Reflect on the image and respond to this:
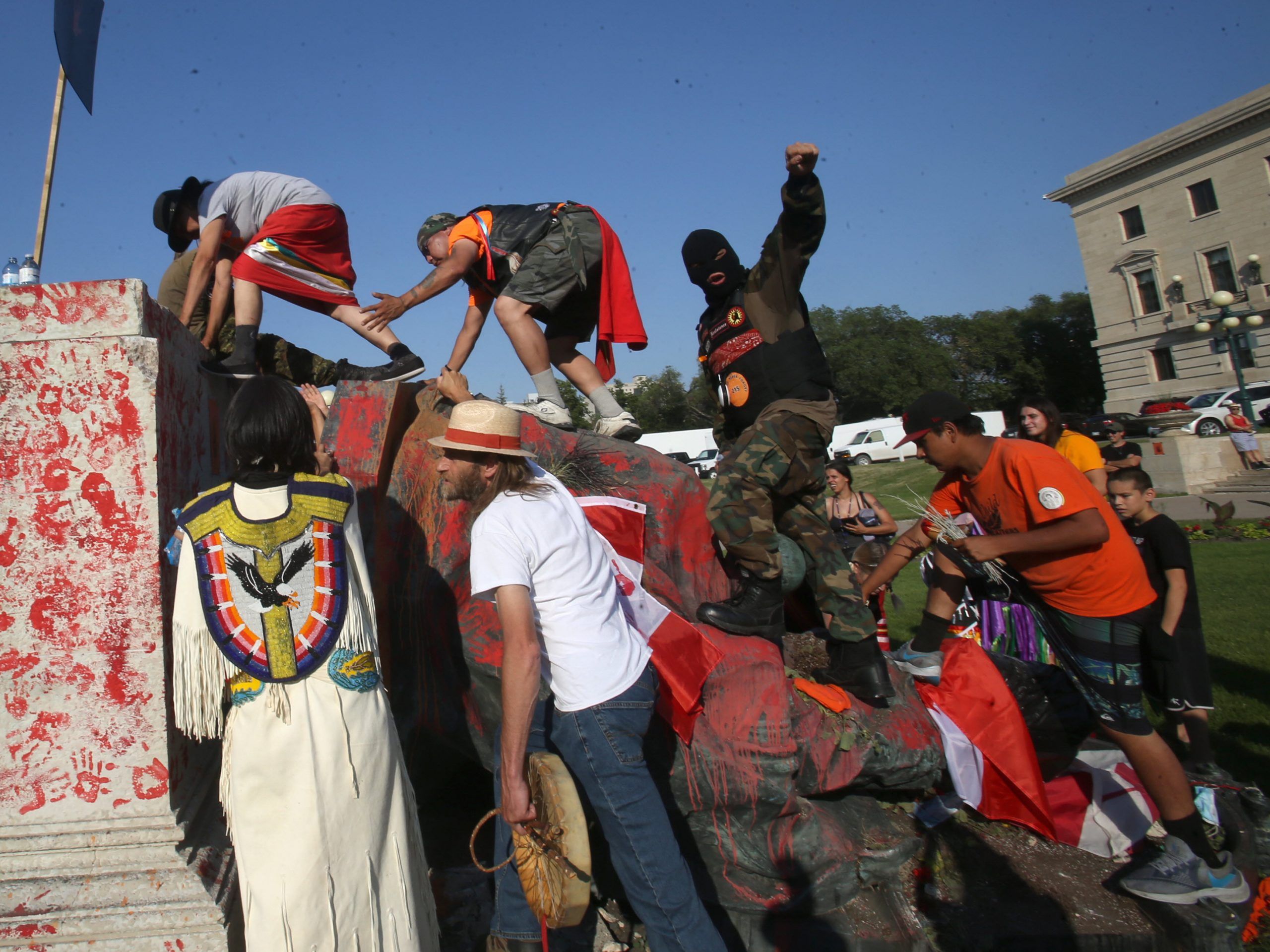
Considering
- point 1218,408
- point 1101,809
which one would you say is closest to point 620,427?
point 1101,809

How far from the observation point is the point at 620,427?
14.6ft

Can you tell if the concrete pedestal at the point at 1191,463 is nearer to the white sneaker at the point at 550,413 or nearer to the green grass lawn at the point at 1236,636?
the green grass lawn at the point at 1236,636

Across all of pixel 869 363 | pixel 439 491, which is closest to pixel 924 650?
pixel 439 491

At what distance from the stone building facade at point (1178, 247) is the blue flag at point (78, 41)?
130 ft

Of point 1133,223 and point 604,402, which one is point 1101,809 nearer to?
point 604,402

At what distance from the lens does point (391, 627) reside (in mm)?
3562

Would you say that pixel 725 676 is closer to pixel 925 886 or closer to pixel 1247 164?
pixel 925 886

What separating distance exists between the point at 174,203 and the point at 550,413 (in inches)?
84.1

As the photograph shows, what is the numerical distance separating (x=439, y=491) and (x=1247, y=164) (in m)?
42.4

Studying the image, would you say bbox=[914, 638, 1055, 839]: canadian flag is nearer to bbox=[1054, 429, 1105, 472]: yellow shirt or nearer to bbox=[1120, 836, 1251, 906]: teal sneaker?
bbox=[1120, 836, 1251, 906]: teal sneaker

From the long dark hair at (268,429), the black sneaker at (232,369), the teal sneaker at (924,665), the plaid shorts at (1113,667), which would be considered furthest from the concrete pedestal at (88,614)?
the plaid shorts at (1113,667)

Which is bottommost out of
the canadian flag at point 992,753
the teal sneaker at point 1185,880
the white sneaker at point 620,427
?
the teal sneaker at point 1185,880

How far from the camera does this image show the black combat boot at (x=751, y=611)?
12.2 feet

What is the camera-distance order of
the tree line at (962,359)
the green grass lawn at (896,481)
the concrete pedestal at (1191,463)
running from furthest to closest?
the tree line at (962,359)
the green grass lawn at (896,481)
the concrete pedestal at (1191,463)
